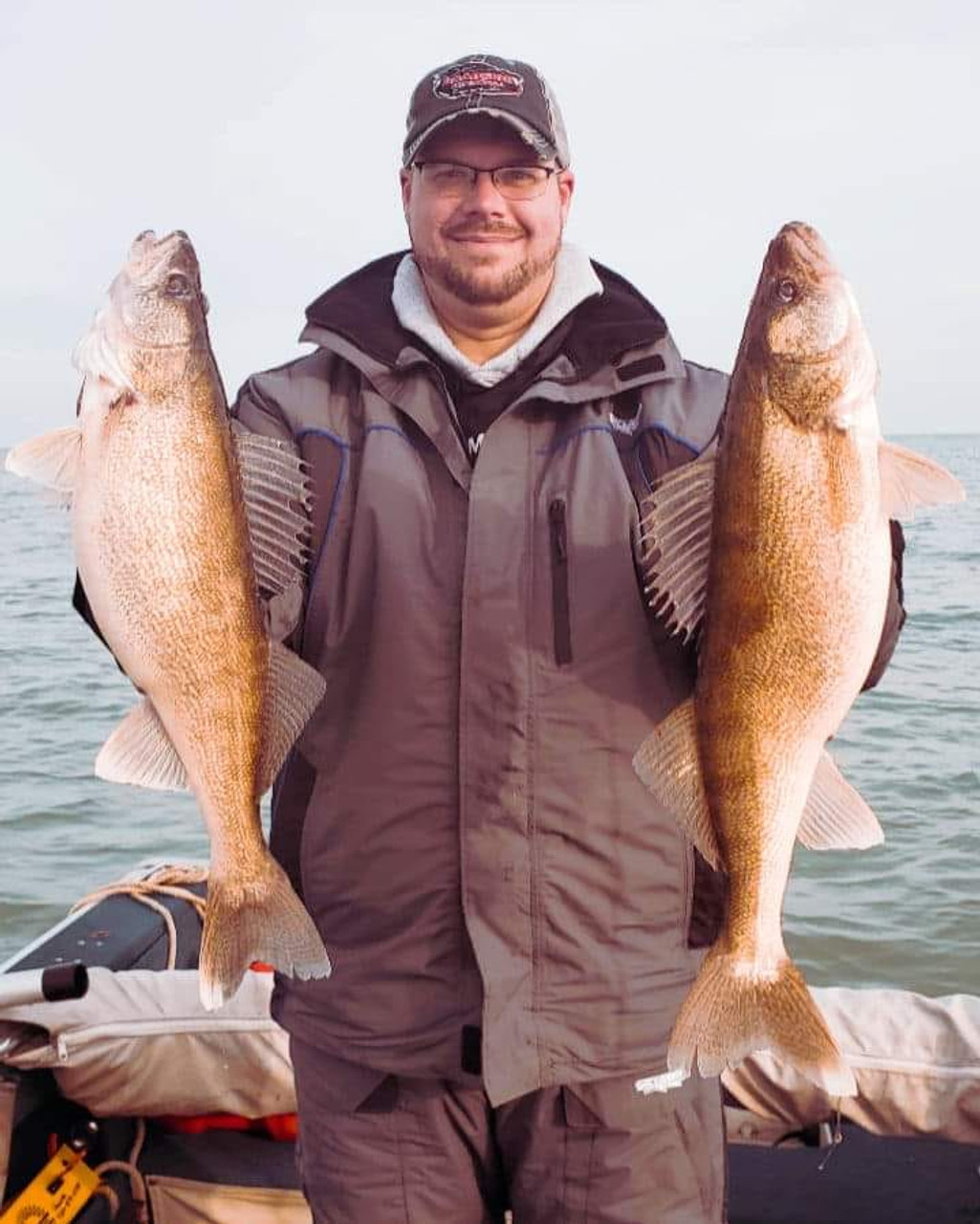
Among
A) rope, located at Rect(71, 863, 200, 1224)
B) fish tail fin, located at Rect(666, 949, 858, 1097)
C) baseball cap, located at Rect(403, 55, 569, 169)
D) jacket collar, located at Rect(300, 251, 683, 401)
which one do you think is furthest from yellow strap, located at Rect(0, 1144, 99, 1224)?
baseball cap, located at Rect(403, 55, 569, 169)

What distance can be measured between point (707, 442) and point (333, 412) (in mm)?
855

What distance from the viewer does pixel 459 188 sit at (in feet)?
10.5

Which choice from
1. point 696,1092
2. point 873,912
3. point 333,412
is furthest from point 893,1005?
point 873,912

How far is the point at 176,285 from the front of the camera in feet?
8.83

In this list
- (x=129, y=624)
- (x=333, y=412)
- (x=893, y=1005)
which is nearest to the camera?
(x=129, y=624)

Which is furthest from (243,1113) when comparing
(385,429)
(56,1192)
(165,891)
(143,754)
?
(385,429)

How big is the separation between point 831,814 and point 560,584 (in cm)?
77

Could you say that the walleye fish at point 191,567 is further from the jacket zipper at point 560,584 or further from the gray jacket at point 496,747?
the jacket zipper at point 560,584

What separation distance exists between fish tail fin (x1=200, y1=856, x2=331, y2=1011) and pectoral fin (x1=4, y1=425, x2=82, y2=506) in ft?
2.88

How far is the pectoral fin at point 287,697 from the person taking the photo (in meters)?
2.77

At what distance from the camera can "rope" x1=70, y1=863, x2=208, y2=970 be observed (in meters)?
5.00

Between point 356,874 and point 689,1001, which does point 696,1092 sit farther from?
point 356,874

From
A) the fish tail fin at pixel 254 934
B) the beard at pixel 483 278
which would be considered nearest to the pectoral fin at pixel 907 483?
the beard at pixel 483 278

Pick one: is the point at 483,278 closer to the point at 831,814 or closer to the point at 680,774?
the point at 680,774
